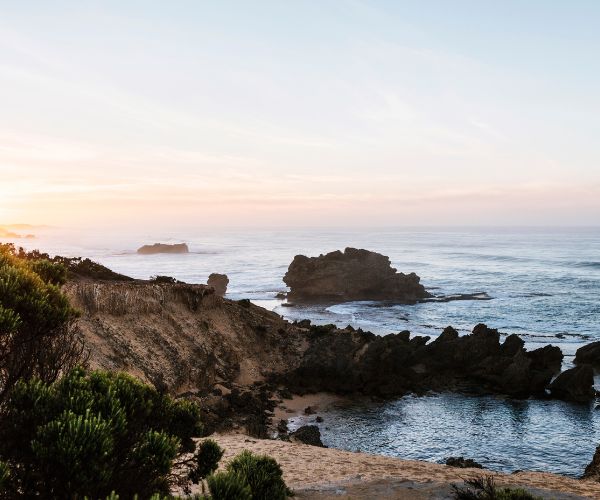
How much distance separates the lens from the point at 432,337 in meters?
63.5

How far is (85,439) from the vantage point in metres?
8.19

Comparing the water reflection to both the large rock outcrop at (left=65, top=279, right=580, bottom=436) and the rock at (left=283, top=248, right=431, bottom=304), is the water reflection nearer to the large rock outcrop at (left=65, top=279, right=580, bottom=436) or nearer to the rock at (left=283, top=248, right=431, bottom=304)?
the large rock outcrop at (left=65, top=279, right=580, bottom=436)

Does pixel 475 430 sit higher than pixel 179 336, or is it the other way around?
pixel 179 336

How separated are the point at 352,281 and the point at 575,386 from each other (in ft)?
192

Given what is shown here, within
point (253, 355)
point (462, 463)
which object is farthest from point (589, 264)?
point (462, 463)

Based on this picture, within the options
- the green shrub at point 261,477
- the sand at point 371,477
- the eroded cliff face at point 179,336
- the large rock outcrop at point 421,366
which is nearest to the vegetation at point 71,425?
the green shrub at point 261,477

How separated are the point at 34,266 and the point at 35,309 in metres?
2.99

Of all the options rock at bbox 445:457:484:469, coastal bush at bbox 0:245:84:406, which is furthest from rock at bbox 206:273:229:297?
coastal bush at bbox 0:245:84:406

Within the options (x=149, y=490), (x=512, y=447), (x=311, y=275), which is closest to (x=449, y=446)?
(x=512, y=447)

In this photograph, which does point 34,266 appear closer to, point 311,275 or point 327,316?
point 327,316

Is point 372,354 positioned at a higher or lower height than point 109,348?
lower

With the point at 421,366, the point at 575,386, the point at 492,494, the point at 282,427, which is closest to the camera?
the point at 492,494

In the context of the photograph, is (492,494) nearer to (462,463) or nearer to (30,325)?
(462,463)

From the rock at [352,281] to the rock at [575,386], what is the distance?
52.0 metres
